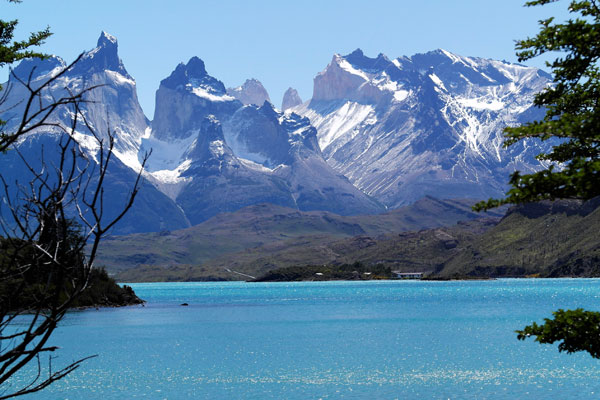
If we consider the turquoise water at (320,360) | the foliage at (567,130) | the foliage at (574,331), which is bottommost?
the turquoise water at (320,360)

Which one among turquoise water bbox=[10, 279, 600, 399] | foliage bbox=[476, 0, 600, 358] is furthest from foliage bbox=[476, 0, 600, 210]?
turquoise water bbox=[10, 279, 600, 399]

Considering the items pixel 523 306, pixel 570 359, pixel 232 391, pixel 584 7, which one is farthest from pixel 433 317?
pixel 584 7

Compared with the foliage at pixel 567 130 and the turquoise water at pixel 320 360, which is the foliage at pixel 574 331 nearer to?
the foliage at pixel 567 130

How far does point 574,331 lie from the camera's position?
2723 centimetres

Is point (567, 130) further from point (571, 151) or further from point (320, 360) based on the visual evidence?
point (320, 360)

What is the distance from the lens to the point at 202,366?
85688mm

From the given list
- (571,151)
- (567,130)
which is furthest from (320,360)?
(567,130)

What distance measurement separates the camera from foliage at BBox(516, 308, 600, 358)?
1068 inches

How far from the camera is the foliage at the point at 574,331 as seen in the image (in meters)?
27.1

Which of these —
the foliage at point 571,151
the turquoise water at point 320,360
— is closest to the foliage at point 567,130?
the foliage at point 571,151

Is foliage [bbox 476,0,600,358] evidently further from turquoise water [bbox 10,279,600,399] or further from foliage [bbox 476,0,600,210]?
turquoise water [bbox 10,279,600,399]

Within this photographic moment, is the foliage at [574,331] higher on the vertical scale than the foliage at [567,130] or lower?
lower

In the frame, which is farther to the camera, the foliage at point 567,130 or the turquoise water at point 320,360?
the turquoise water at point 320,360

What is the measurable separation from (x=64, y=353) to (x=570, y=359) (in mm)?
66327
